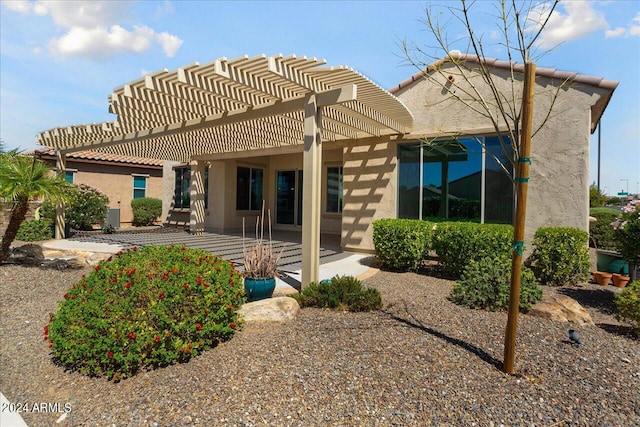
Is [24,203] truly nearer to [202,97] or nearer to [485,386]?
[202,97]

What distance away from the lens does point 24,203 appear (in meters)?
7.34

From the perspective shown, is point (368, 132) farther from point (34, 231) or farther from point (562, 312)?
point (34, 231)

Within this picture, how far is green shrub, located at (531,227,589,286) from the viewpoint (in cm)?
688

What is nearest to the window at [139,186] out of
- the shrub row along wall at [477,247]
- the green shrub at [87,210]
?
the green shrub at [87,210]

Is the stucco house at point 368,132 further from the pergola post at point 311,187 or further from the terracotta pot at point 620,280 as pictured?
the terracotta pot at point 620,280

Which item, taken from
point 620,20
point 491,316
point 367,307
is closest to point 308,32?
point 620,20

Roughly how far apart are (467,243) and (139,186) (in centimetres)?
1852

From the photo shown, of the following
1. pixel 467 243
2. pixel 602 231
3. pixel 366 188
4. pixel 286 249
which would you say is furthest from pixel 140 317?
pixel 602 231

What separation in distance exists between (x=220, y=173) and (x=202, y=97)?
7705 mm

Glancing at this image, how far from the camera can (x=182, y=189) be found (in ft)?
55.9

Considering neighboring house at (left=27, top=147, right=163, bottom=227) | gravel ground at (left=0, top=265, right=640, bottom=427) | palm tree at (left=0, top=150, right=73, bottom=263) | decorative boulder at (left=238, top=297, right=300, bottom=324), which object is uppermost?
neighboring house at (left=27, top=147, right=163, bottom=227)

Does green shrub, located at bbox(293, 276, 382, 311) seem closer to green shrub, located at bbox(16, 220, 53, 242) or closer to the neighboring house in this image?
green shrub, located at bbox(16, 220, 53, 242)

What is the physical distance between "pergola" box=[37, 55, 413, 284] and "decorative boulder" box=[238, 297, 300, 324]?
49.7 inches

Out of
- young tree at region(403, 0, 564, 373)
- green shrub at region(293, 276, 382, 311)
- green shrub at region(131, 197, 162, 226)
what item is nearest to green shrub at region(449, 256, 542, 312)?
green shrub at region(293, 276, 382, 311)
